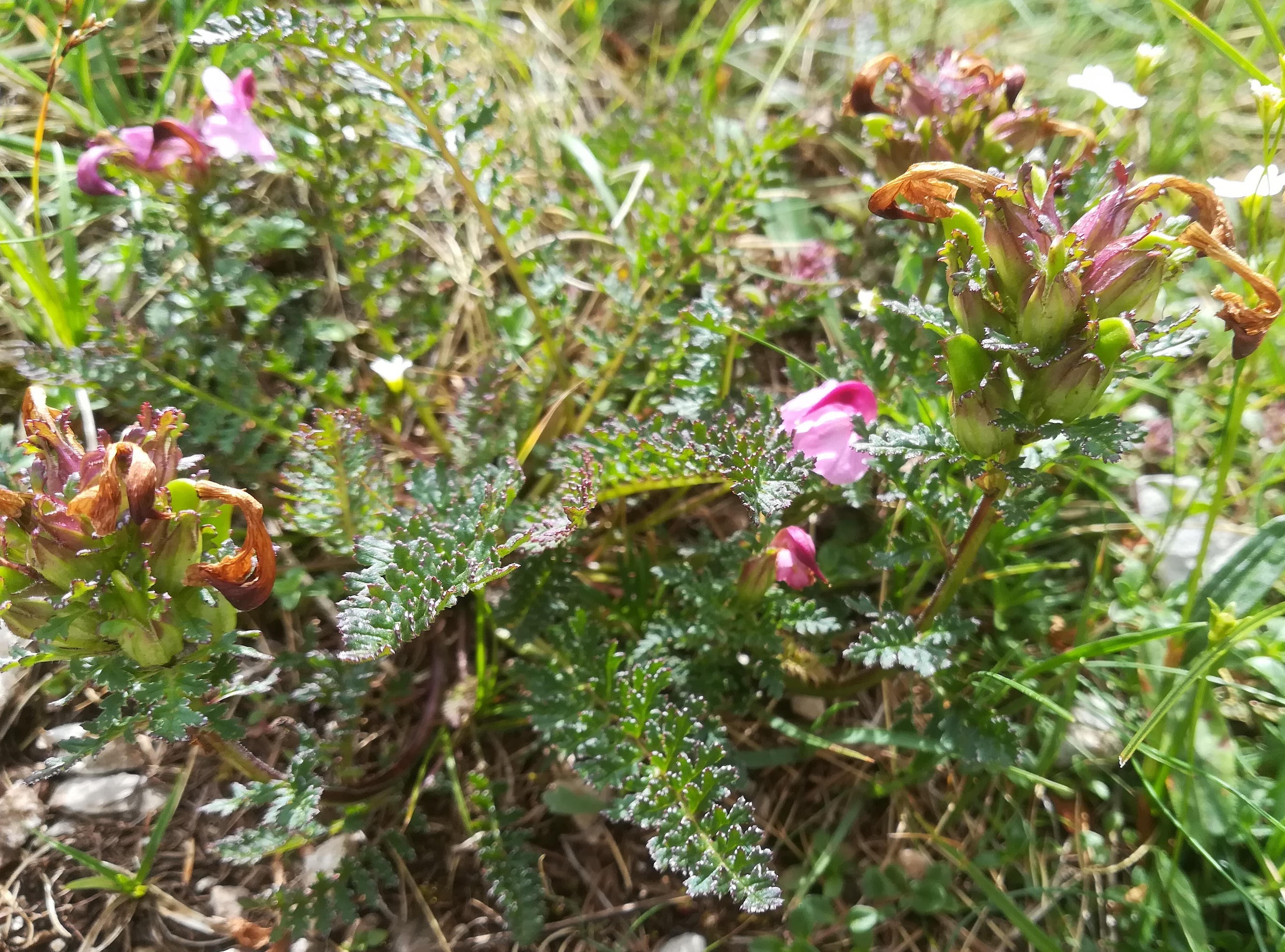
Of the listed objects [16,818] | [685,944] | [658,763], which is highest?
[658,763]

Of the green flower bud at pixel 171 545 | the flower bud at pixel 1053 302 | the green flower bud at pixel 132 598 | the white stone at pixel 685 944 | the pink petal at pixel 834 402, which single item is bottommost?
the white stone at pixel 685 944

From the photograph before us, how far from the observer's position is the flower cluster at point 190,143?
6.35ft

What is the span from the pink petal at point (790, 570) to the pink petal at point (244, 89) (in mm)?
1582

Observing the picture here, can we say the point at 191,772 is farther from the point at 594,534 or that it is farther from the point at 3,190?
the point at 3,190

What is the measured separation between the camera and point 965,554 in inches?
64.6

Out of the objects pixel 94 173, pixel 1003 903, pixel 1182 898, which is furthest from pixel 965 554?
pixel 94 173

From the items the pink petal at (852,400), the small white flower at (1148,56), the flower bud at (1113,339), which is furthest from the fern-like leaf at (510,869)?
the small white flower at (1148,56)

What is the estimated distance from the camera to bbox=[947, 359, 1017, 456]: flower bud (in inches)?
53.4

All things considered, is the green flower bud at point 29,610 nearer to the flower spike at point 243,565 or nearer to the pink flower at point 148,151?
the flower spike at point 243,565

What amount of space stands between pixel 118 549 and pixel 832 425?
126 cm

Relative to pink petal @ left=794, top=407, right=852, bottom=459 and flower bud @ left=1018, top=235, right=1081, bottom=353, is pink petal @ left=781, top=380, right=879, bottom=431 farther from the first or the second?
flower bud @ left=1018, top=235, right=1081, bottom=353

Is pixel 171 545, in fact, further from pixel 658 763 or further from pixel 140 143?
pixel 140 143

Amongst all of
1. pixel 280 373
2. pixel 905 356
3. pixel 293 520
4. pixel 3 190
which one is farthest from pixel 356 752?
pixel 3 190

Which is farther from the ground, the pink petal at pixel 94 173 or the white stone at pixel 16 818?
the pink petal at pixel 94 173
